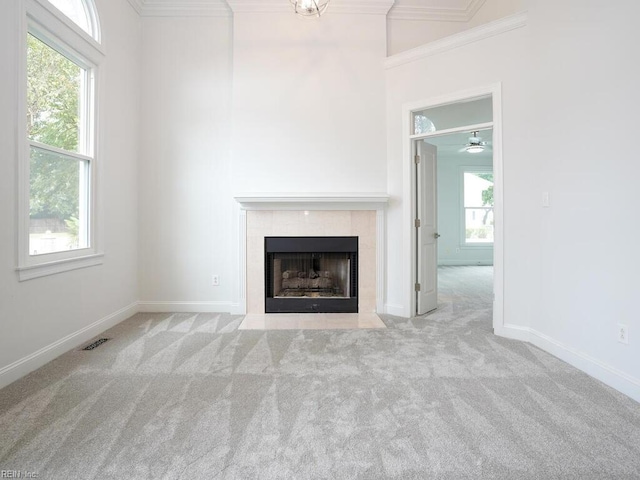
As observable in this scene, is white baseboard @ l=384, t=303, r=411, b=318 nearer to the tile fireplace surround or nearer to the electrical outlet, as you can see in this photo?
the tile fireplace surround

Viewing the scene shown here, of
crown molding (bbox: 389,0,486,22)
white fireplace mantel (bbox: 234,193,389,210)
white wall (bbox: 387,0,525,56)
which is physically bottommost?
white fireplace mantel (bbox: 234,193,389,210)

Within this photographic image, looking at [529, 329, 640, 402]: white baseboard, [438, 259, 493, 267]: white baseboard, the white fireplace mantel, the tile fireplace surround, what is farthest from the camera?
[438, 259, 493, 267]: white baseboard

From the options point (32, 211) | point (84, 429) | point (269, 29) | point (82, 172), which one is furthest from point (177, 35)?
point (84, 429)

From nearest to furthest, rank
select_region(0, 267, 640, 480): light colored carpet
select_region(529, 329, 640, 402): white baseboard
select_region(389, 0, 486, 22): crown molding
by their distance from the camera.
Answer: select_region(0, 267, 640, 480): light colored carpet
select_region(529, 329, 640, 402): white baseboard
select_region(389, 0, 486, 22): crown molding

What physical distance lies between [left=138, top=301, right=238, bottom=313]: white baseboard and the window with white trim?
23.9 ft

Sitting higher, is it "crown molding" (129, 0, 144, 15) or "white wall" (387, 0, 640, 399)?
"crown molding" (129, 0, 144, 15)

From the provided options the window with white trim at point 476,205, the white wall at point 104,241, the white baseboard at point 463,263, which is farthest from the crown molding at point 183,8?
the white baseboard at point 463,263

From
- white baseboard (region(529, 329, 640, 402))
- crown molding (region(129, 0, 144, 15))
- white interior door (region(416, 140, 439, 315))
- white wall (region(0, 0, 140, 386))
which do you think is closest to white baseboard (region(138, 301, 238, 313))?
white wall (region(0, 0, 140, 386))

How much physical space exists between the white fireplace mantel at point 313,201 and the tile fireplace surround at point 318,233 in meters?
0.04

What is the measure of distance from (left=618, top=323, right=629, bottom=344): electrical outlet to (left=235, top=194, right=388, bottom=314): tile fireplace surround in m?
2.19

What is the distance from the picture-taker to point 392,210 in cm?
395

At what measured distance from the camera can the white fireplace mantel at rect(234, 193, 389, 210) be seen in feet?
12.4

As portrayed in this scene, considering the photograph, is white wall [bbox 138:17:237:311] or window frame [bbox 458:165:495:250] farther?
window frame [bbox 458:165:495:250]

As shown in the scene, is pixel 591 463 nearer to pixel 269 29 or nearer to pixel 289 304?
pixel 289 304
